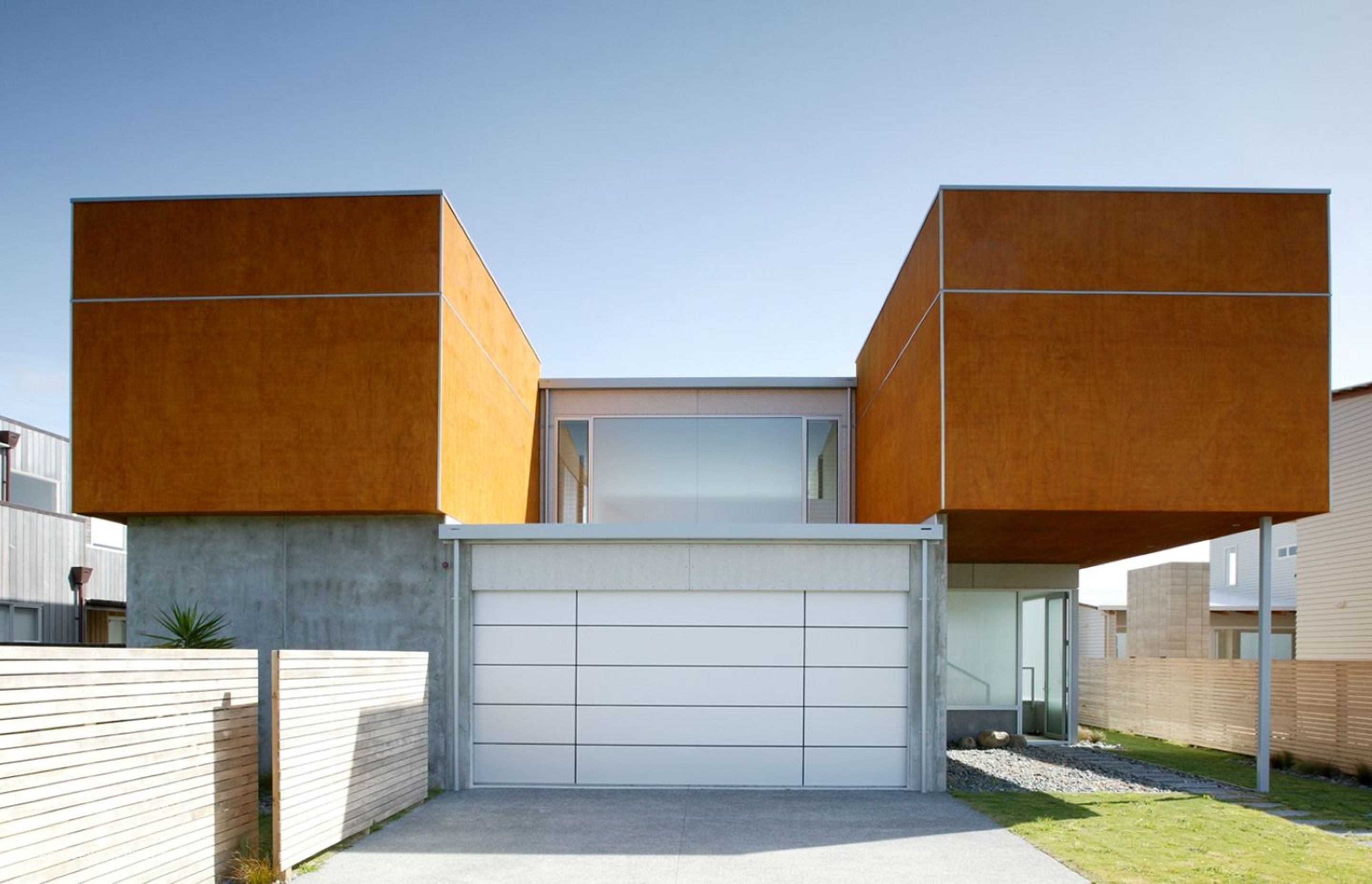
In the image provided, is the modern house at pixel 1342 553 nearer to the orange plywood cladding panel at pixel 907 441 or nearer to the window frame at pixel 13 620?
the orange plywood cladding panel at pixel 907 441

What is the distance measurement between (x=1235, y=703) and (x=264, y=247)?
617 inches

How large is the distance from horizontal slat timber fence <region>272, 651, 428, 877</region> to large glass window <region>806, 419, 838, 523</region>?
29.4 feet

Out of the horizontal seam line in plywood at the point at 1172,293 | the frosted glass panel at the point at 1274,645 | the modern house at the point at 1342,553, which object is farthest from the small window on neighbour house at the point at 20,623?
the frosted glass panel at the point at 1274,645

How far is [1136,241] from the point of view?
1208cm

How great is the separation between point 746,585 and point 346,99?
8113 millimetres

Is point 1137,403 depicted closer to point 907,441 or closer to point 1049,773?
point 907,441

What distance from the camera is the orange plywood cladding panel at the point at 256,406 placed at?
40.2ft

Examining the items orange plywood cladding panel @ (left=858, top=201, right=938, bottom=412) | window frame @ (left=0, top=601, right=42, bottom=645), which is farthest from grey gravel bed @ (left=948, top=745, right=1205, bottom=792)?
window frame @ (left=0, top=601, right=42, bottom=645)

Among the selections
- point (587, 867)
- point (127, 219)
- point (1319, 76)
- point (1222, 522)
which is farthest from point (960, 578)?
point (127, 219)

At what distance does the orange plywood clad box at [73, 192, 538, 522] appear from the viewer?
1228 centimetres

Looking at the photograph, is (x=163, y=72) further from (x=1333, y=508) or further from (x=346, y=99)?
(x=1333, y=508)

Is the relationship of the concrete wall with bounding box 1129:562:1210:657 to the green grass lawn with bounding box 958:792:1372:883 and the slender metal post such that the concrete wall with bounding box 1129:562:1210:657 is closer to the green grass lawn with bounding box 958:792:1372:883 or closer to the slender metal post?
the slender metal post

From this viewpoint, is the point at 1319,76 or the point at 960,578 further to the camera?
the point at 960,578

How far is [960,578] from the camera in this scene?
709 inches
